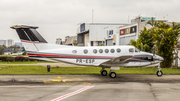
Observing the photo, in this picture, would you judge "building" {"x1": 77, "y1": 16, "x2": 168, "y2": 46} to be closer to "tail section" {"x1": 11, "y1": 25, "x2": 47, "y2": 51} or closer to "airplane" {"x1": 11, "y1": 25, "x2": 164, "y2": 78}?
"airplane" {"x1": 11, "y1": 25, "x2": 164, "y2": 78}

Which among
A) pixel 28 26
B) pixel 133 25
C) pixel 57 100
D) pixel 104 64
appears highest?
pixel 133 25

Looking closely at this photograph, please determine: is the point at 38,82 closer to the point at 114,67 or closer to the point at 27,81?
the point at 27,81

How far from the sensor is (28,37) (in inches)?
794

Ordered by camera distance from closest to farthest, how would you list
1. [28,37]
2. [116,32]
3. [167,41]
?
[28,37] < [167,41] < [116,32]

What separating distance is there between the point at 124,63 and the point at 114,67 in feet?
3.46

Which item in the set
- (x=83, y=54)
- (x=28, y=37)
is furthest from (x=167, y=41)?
(x=28, y=37)

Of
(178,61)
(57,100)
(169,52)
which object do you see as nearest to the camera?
(57,100)

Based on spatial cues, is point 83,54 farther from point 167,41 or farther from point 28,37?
point 167,41

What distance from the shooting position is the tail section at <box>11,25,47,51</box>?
20.0 m

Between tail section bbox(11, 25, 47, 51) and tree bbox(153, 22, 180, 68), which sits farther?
tree bbox(153, 22, 180, 68)

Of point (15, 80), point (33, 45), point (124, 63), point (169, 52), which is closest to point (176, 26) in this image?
point (169, 52)

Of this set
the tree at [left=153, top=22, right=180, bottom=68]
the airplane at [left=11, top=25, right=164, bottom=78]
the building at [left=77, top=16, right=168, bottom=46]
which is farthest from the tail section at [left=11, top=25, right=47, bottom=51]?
the building at [left=77, top=16, right=168, bottom=46]

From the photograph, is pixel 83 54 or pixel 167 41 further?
pixel 167 41

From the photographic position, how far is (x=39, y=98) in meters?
11.2
